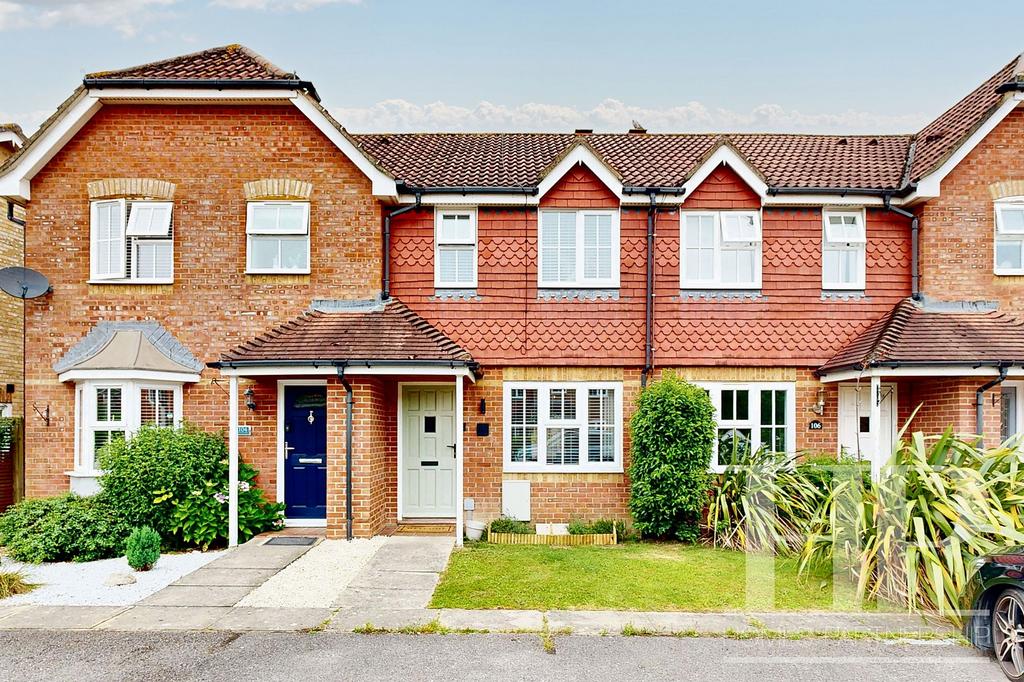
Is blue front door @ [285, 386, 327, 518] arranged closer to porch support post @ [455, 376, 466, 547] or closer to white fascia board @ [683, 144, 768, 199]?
porch support post @ [455, 376, 466, 547]

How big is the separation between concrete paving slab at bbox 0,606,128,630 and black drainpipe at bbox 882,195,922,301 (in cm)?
1278

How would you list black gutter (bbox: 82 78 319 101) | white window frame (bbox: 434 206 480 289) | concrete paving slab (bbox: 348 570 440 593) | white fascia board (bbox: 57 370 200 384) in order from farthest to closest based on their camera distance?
white window frame (bbox: 434 206 480 289), black gutter (bbox: 82 78 319 101), white fascia board (bbox: 57 370 200 384), concrete paving slab (bbox: 348 570 440 593)

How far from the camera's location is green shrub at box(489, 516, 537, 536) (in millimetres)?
12039

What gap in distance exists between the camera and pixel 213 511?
11008 mm

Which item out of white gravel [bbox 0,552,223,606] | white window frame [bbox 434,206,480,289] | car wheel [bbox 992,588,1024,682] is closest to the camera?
car wheel [bbox 992,588,1024,682]

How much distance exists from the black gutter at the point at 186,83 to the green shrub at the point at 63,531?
266 inches

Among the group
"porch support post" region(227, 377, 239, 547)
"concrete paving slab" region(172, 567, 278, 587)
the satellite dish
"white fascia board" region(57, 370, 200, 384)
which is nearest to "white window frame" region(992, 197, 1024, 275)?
"concrete paving slab" region(172, 567, 278, 587)

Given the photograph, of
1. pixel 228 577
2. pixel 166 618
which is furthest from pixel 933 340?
pixel 166 618

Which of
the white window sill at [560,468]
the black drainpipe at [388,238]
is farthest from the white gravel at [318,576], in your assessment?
the black drainpipe at [388,238]

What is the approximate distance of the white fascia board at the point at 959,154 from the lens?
12087 millimetres

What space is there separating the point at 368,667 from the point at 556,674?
5.28ft

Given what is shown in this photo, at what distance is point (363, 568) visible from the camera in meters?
9.38

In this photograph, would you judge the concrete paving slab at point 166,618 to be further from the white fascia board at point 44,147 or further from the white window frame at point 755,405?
the white window frame at point 755,405

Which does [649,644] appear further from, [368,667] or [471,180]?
[471,180]
